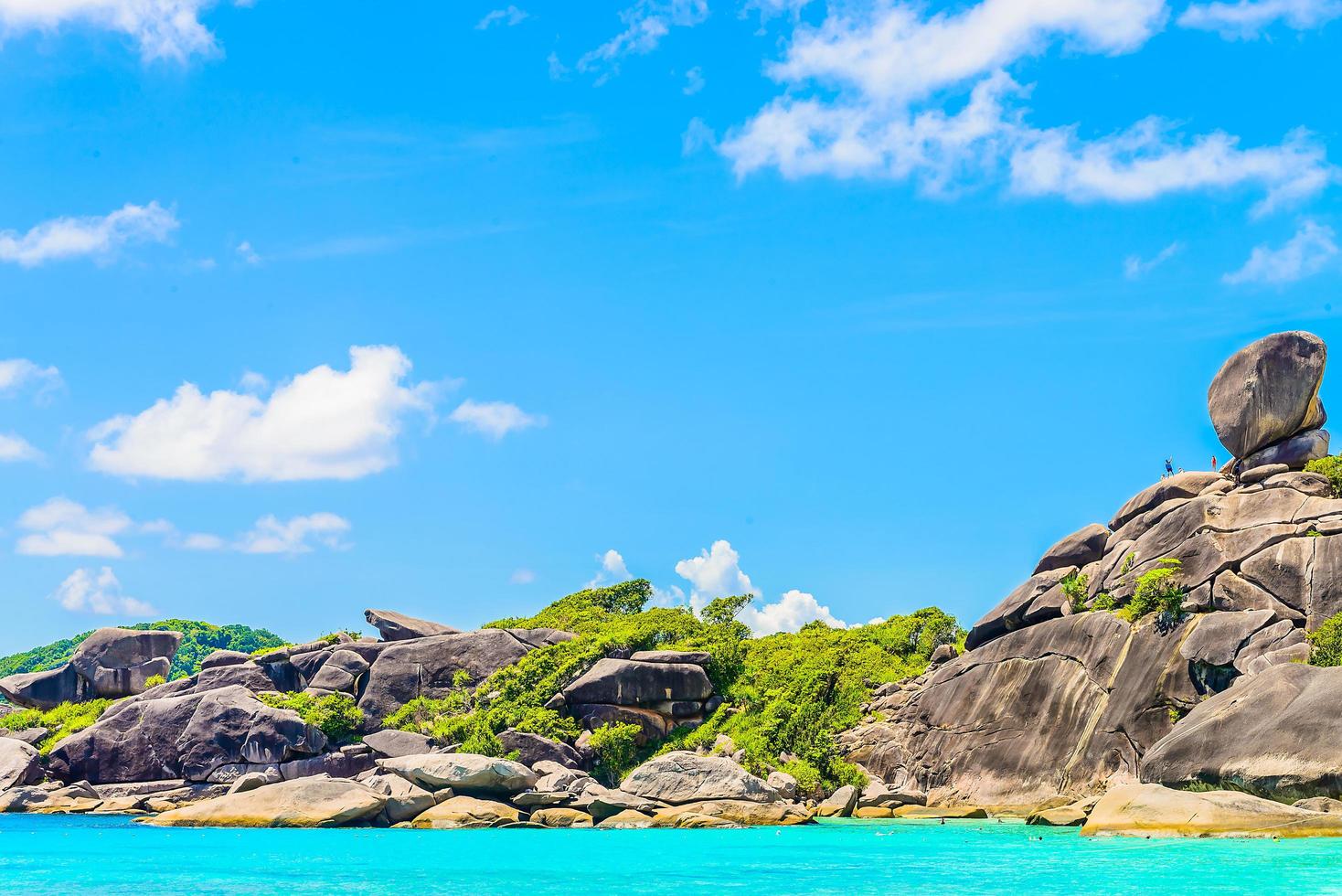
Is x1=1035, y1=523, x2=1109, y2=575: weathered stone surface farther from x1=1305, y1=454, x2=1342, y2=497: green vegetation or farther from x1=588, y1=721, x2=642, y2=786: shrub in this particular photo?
x1=588, y1=721, x2=642, y2=786: shrub

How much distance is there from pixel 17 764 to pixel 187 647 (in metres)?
65.7

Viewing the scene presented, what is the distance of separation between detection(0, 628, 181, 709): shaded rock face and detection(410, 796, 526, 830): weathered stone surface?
2821 cm

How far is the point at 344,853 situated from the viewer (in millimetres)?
28531

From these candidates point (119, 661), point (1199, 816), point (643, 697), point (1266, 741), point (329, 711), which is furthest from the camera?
point (119, 661)

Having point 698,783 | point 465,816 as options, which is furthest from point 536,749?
point 698,783

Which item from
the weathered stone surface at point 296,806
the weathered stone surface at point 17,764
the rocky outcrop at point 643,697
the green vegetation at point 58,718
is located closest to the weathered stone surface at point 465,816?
the weathered stone surface at point 296,806

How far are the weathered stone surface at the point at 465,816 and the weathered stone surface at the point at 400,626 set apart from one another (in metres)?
20.9

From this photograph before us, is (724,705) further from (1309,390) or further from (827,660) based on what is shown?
(1309,390)

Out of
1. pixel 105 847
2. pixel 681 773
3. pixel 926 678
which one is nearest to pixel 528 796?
pixel 681 773

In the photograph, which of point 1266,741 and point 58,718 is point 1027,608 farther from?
point 58,718

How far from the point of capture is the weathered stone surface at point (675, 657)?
5097 cm

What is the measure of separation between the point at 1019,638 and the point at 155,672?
42.8m

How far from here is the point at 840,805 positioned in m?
40.7

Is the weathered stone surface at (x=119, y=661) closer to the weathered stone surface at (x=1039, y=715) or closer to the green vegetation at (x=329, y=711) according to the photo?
the green vegetation at (x=329, y=711)
